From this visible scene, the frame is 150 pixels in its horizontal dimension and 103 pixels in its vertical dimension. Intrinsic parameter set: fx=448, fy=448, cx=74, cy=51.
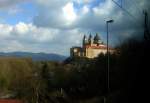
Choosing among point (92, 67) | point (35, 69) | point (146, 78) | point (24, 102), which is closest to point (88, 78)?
point (92, 67)

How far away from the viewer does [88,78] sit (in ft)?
173

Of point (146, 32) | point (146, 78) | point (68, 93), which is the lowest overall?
point (68, 93)

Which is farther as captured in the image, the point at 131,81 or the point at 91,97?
the point at 91,97

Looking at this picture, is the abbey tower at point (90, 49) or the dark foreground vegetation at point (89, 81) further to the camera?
the abbey tower at point (90, 49)

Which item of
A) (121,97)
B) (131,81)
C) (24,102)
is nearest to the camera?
(131,81)

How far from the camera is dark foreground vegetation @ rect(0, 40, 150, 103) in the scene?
94.1ft

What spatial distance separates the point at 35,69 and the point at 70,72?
498 inches

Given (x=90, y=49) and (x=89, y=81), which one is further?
(x=90, y=49)

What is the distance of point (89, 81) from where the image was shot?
2092 inches

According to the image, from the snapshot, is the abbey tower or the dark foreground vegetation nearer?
the dark foreground vegetation

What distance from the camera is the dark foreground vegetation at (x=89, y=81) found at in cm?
2868

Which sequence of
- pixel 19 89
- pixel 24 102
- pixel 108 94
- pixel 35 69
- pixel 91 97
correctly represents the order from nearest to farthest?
pixel 108 94
pixel 24 102
pixel 91 97
pixel 19 89
pixel 35 69

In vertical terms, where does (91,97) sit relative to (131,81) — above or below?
below

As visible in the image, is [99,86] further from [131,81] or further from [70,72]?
[131,81]
